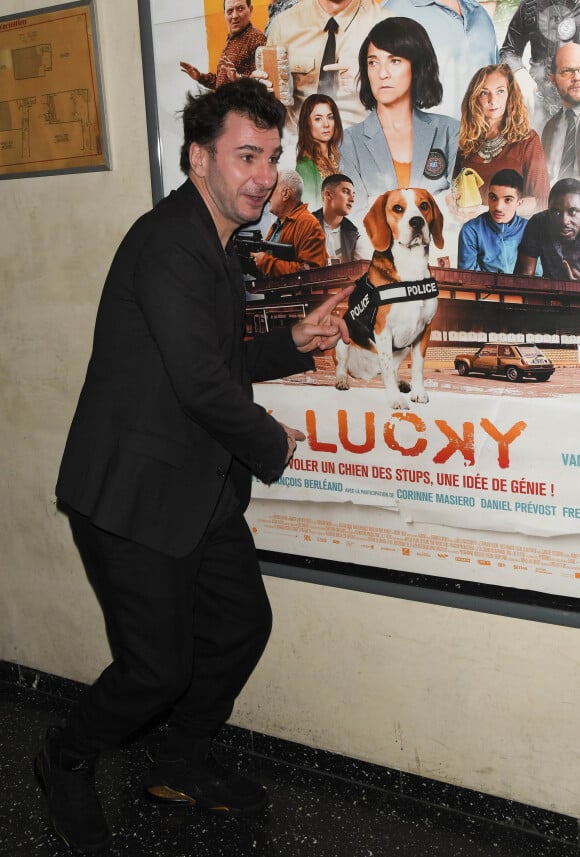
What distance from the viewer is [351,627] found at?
93.3 inches

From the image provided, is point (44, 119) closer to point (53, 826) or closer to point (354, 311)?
point (354, 311)

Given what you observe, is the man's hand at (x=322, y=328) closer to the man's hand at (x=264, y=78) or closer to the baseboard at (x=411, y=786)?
the man's hand at (x=264, y=78)

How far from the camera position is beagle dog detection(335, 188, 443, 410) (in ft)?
6.54

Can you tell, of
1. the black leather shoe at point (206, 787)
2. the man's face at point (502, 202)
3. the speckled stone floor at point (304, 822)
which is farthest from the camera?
the black leather shoe at point (206, 787)

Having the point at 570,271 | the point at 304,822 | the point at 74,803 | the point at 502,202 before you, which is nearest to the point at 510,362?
the point at 570,271

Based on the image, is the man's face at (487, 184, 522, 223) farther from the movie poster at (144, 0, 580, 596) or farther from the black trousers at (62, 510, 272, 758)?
the black trousers at (62, 510, 272, 758)

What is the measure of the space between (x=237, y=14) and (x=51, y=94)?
67 cm

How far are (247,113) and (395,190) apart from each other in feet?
1.23

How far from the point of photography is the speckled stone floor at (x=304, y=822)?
2156 mm

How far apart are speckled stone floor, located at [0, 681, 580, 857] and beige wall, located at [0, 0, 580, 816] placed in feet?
0.23

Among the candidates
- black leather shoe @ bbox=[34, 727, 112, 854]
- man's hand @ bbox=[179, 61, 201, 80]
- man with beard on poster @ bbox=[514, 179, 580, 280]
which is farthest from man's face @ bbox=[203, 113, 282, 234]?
black leather shoe @ bbox=[34, 727, 112, 854]

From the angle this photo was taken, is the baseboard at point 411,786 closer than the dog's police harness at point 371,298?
No

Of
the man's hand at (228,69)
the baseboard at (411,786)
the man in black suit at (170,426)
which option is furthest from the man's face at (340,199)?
the baseboard at (411,786)

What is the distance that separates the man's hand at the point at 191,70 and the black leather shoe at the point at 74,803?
171 centimetres
